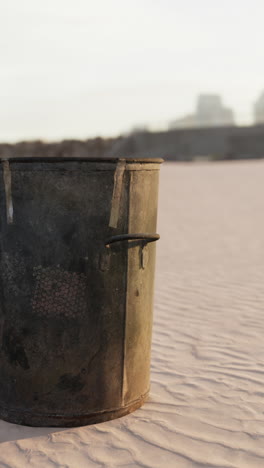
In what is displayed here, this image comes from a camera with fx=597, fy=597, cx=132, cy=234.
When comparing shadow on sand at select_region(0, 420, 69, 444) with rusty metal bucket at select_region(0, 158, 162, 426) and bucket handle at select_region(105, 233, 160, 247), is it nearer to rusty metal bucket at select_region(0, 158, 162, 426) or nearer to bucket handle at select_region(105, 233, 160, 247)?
rusty metal bucket at select_region(0, 158, 162, 426)

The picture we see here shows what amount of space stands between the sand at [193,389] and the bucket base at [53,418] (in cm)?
4

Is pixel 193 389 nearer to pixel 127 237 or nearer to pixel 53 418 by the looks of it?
pixel 53 418

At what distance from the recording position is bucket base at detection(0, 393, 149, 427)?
3.18m

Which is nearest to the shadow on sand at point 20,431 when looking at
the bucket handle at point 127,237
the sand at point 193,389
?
the sand at point 193,389

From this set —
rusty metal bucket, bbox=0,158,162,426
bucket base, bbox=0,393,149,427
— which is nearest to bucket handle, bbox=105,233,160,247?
rusty metal bucket, bbox=0,158,162,426

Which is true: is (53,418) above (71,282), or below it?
below

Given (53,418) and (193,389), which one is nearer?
(53,418)

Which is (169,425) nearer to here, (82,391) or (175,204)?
(82,391)

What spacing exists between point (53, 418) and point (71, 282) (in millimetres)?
759

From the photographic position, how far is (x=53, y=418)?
3174mm

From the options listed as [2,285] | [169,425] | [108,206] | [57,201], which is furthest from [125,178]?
[169,425]

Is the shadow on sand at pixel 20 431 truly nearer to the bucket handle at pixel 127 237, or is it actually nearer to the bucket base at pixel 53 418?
the bucket base at pixel 53 418

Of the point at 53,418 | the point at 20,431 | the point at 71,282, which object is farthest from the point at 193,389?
the point at 71,282

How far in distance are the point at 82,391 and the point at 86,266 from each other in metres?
0.68
